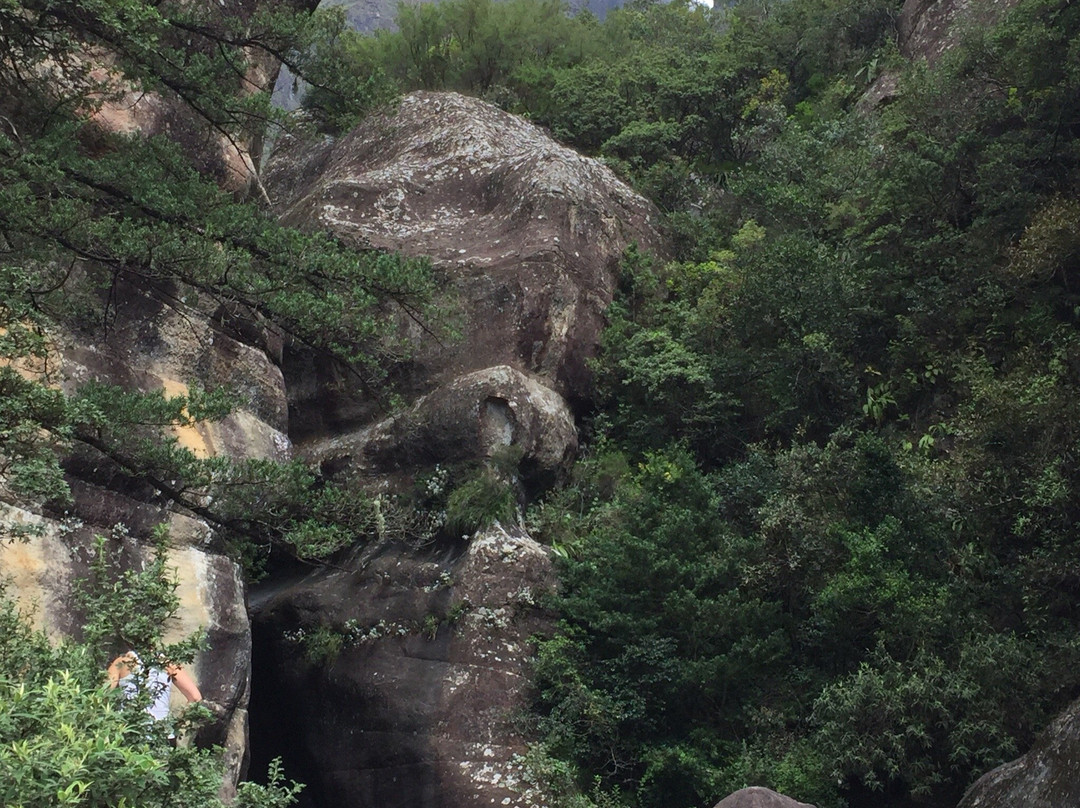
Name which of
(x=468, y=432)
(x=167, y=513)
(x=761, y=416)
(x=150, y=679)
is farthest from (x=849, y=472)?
(x=150, y=679)

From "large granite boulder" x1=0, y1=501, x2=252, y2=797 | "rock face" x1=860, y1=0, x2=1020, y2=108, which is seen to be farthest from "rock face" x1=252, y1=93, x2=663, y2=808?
"rock face" x1=860, y1=0, x2=1020, y2=108

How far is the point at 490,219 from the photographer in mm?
18547

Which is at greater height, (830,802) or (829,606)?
(829,606)

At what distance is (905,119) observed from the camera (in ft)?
58.2

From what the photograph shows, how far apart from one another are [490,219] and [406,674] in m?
8.45

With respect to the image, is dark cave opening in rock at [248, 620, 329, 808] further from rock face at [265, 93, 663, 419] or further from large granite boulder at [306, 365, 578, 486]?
rock face at [265, 93, 663, 419]

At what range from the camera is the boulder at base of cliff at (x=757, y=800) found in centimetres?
898

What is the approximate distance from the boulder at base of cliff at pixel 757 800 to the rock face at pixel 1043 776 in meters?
1.51

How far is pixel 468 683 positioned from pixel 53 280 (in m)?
6.44

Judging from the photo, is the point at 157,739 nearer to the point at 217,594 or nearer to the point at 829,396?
the point at 217,594

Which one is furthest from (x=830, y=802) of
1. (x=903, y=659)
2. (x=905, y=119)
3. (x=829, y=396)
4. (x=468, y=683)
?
(x=905, y=119)

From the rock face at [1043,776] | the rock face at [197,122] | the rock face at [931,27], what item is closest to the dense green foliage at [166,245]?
the rock face at [197,122]

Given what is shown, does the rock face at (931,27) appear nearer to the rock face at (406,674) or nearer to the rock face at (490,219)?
the rock face at (490,219)

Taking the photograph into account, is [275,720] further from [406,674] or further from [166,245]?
[166,245]
